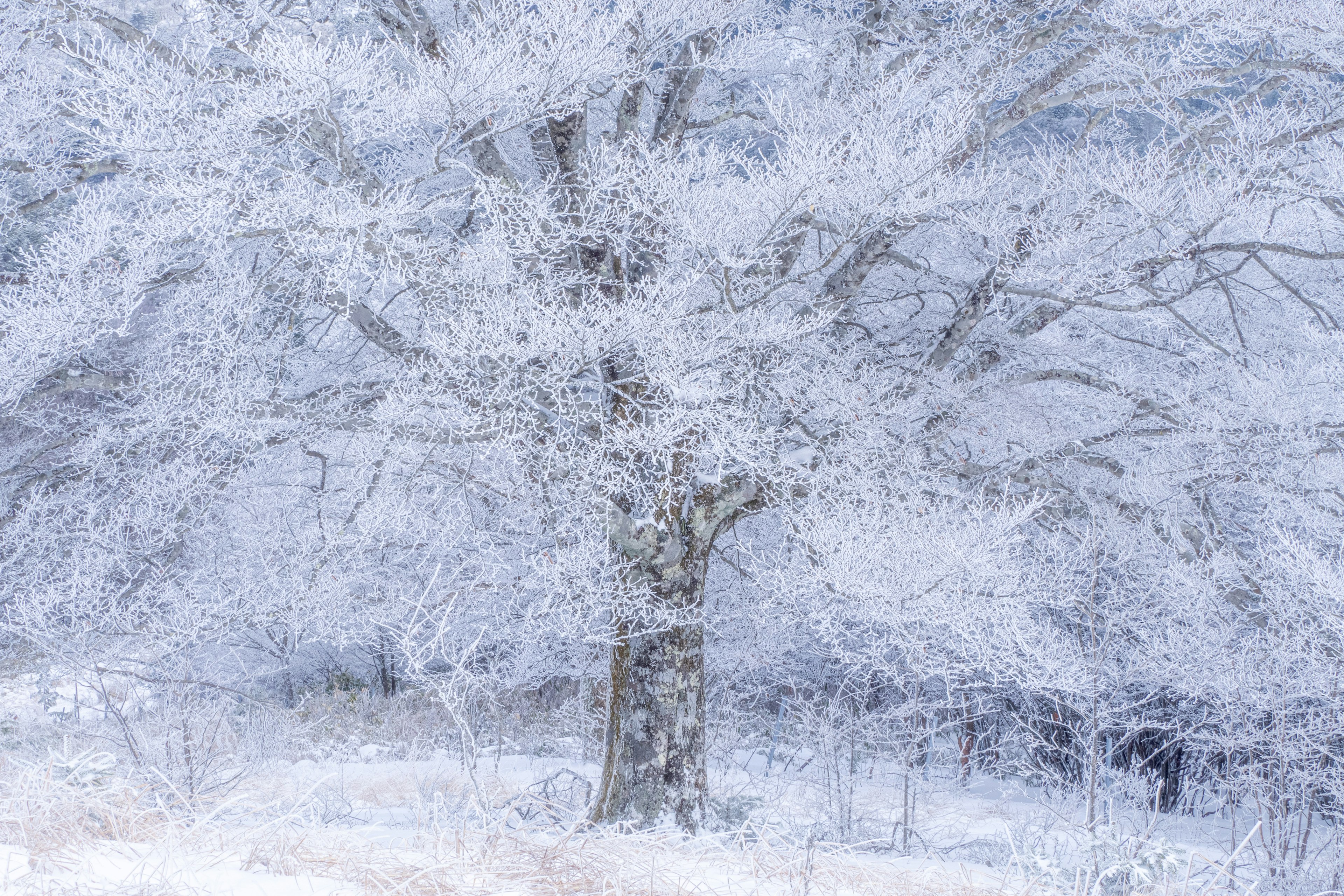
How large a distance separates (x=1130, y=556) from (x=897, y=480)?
198cm

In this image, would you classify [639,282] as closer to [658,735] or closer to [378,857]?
[658,735]

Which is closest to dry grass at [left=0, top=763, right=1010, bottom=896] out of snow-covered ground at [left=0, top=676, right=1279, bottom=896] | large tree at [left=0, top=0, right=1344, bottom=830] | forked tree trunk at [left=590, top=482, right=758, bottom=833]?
snow-covered ground at [left=0, top=676, right=1279, bottom=896]

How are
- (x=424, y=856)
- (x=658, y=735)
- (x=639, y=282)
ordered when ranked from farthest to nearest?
(x=658, y=735) → (x=639, y=282) → (x=424, y=856)

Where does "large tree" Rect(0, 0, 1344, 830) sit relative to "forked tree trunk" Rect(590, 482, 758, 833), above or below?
above

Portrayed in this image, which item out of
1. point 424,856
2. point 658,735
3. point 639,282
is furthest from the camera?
point 658,735

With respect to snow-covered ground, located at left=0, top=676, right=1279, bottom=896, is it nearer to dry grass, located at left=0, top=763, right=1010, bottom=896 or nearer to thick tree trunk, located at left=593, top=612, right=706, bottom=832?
dry grass, located at left=0, top=763, right=1010, bottom=896

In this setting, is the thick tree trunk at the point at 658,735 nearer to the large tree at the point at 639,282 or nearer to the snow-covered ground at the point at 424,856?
the large tree at the point at 639,282

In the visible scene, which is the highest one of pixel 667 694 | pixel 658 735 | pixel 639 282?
pixel 639 282

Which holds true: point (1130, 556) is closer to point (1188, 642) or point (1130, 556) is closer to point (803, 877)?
point (1188, 642)

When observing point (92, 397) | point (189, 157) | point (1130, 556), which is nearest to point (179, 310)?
point (189, 157)

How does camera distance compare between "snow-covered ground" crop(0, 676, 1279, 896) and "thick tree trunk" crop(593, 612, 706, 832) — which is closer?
"snow-covered ground" crop(0, 676, 1279, 896)

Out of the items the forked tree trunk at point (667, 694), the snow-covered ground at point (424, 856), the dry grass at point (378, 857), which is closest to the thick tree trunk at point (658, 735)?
the forked tree trunk at point (667, 694)

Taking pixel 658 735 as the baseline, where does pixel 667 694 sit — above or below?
above

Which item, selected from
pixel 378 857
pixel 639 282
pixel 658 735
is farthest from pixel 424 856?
pixel 639 282
